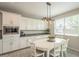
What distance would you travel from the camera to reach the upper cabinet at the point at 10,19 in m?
3.04

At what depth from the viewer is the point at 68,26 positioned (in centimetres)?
183

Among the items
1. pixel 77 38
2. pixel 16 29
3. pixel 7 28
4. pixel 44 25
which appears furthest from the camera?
pixel 16 29

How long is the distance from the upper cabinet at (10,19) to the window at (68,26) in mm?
2042

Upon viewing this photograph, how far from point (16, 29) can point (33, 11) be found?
155cm

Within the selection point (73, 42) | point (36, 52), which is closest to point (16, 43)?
point (36, 52)

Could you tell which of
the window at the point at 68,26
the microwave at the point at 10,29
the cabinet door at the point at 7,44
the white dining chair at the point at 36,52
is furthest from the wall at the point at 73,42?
the microwave at the point at 10,29

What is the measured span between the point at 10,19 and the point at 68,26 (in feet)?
7.81

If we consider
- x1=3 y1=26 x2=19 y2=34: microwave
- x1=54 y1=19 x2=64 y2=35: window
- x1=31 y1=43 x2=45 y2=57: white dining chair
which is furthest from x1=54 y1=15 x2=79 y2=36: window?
x1=3 y1=26 x2=19 y2=34: microwave

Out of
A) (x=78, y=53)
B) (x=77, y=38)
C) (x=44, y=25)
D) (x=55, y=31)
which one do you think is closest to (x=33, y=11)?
(x=44, y=25)

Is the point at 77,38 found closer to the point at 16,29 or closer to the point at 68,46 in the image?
the point at 68,46

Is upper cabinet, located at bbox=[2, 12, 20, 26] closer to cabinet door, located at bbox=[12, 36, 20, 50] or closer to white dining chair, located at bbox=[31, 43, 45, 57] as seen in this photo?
cabinet door, located at bbox=[12, 36, 20, 50]

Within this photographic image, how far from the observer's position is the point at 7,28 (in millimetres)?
3186

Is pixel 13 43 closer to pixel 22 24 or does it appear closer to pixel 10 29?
pixel 10 29

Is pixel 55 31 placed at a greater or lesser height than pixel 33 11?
lesser
